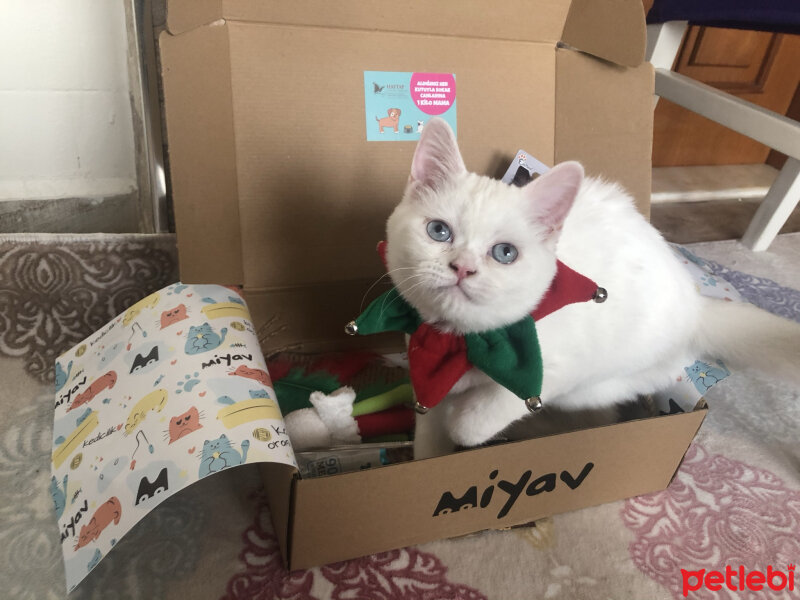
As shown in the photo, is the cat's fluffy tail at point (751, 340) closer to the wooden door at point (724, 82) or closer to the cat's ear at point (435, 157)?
the cat's ear at point (435, 157)

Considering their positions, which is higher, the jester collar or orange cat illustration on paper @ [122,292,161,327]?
the jester collar

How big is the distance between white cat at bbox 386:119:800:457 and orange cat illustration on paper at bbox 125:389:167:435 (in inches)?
13.3

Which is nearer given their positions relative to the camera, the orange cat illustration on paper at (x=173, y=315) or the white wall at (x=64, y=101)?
the orange cat illustration on paper at (x=173, y=315)

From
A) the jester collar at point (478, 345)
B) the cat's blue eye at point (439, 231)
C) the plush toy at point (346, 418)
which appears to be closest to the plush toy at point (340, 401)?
the plush toy at point (346, 418)

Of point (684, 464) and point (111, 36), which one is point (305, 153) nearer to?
point (111, 36)

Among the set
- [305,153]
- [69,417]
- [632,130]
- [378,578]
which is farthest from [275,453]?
[632,130]

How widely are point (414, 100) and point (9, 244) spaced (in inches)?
32.1

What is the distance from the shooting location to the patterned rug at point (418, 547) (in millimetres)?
766

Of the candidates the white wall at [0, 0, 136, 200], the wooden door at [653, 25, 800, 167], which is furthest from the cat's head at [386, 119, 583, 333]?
the wooden door at [653, 25, 800, 167]

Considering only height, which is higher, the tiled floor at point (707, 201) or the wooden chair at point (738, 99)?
the wooden chair at point (738, 99)

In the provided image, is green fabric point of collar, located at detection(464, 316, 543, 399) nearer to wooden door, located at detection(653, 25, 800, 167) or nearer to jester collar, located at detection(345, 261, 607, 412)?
jester collar, located at detection(345, 261, 607, 412)

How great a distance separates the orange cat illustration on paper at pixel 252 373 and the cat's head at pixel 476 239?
239 mm

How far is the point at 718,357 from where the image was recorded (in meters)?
0.96

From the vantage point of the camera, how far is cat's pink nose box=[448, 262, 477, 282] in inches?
24.8
